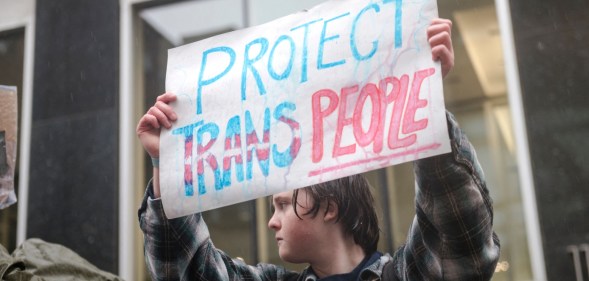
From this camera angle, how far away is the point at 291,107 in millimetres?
2504

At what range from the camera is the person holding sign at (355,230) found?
227cm

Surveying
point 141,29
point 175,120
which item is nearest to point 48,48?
point 141,29

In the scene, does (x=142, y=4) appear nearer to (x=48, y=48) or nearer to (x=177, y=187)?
(x=48, y=48)

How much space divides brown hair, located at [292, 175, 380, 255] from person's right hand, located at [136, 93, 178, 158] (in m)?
0.48

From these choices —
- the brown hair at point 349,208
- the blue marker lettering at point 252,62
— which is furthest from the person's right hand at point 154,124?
the brown hair at point 349,208

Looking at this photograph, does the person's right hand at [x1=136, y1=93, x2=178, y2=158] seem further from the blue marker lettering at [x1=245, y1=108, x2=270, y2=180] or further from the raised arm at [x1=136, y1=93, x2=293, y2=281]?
the blue marker lettering at [x1=245, y1=108, x2=270, y2=180]

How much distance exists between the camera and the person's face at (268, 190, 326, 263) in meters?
2.51

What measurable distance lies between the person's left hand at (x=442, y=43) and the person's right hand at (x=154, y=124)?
0.88 m

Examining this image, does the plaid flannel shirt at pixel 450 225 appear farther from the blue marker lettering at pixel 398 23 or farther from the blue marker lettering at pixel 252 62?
the blue marker lettering at pixel 252 62

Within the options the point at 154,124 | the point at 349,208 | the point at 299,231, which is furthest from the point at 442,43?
the point at 154,124

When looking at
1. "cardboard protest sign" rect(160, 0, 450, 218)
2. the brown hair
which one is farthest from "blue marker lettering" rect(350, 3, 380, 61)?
the brown hair

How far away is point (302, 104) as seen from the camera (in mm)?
2494

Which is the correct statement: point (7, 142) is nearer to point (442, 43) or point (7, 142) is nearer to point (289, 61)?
point (289, 61)

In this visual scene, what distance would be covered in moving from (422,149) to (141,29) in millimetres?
4843
